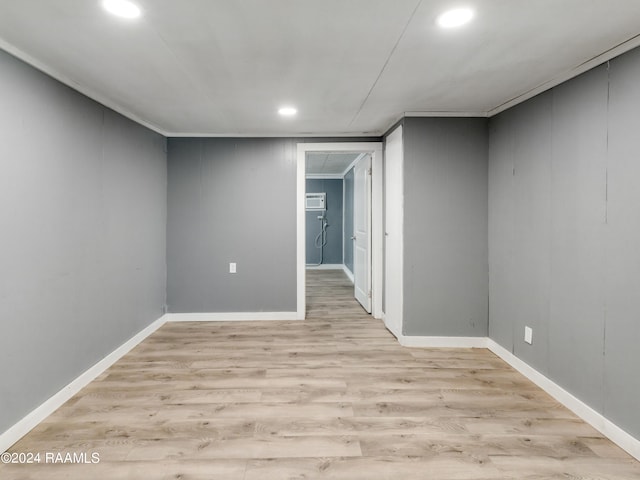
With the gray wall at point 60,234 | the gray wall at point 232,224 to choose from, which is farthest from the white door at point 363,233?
the gray wall at point 60,234

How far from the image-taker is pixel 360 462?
181cm

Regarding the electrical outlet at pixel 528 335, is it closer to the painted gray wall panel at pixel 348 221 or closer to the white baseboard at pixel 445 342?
the white baseboard at pixel 445 342

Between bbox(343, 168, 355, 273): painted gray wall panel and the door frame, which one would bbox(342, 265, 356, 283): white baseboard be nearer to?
bbox(343, 168, 355, 273): painted gray wall panel

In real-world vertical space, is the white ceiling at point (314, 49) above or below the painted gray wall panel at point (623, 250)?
above

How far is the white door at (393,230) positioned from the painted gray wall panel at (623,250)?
1.70 metres

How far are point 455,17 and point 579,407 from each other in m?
2.40

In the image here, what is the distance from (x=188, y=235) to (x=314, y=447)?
119 inches

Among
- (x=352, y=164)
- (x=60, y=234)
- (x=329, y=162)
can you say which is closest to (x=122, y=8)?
(x=60, y=234)

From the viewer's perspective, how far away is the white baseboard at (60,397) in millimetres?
1948

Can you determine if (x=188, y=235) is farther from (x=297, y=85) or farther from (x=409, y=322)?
(x=409, y=322)

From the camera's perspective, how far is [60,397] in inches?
92.5

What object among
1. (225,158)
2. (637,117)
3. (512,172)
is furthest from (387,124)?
(637,117)

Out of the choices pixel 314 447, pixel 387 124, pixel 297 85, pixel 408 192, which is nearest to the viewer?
pixel 314 447

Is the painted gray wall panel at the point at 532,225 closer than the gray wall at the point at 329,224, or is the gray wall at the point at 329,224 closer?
the painted gray wall panel at the point at 532,225
